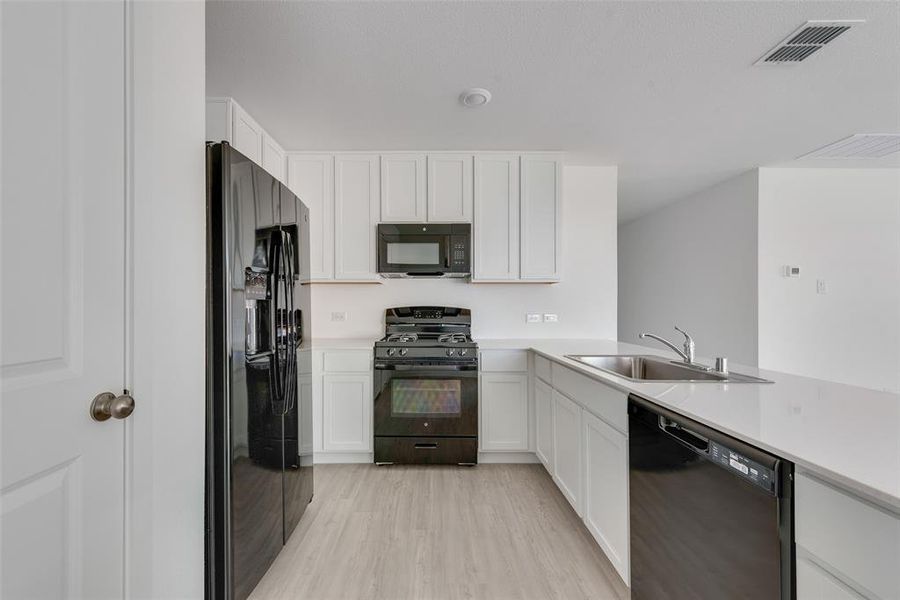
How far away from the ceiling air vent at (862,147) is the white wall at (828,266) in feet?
1.17

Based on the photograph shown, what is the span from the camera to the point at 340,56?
70.4 inches

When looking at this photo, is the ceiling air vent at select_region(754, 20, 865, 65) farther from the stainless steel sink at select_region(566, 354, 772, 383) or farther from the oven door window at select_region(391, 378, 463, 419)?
the oven door window at select_region(391, 378, 463, 419)

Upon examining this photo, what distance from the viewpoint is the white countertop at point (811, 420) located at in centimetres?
68

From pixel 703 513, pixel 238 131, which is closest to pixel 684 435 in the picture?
pixel 703 513

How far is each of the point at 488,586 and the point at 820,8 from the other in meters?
2.89

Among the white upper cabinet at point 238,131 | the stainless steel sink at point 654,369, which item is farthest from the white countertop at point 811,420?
the white upper cabinet at point 238,131

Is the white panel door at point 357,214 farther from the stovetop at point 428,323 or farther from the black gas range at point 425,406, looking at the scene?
the black gas range at point 425,406

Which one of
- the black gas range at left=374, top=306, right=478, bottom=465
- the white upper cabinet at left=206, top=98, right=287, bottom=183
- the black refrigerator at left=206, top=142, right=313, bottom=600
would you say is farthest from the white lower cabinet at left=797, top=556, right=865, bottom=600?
the white upper cabinet at left=206, top=98, right=287, bottom=183

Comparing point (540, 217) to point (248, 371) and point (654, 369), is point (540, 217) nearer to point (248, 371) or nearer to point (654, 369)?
point (654, 369)

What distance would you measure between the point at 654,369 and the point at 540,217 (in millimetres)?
1527

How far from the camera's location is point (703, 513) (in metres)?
1.02
